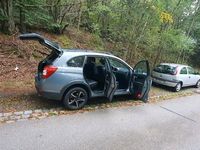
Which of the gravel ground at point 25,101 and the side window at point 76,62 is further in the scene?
the side window at point 76,62

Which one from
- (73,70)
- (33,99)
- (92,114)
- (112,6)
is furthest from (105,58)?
(112,6)

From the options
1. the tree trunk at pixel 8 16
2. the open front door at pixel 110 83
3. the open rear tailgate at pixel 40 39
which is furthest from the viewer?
the tree trunk at pixel 8 16

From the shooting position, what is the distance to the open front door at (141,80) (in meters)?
8.02

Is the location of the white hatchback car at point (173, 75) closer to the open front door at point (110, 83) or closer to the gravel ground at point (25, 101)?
the gravel ground at point (25, 101)

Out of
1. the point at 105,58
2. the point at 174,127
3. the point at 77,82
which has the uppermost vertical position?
the point at 105,58

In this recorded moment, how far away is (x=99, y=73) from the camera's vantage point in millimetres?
7773

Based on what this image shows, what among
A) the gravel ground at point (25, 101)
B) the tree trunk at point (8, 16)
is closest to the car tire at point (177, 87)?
the gravel ground at point (25, 101)

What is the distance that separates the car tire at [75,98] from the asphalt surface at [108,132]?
400 mm

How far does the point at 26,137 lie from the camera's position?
4.88 metres

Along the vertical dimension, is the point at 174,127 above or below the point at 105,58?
below

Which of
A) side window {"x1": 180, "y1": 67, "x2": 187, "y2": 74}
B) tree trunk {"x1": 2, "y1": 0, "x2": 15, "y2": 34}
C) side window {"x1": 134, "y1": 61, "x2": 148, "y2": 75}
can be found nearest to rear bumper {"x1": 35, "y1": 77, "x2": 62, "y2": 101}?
side window {"x1": 134, "y1": 61, "x2": 148, "y2": 75}

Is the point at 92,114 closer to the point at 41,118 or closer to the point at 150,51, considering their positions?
the point at 41,118

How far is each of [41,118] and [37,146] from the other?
1.47 m

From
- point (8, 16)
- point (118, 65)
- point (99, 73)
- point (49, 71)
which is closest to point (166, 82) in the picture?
point (118, 65)
